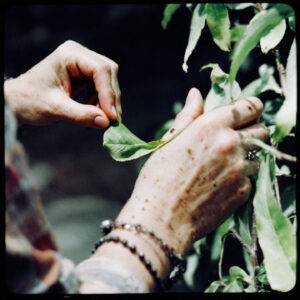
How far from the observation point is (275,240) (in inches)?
25.6

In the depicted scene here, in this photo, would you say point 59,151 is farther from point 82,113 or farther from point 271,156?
point 271,156

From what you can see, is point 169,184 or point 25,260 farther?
point 169,184

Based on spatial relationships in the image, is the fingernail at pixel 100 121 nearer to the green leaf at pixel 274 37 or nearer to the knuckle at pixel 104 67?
the knuckle at pixel 104 67

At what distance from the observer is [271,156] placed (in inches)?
27.4

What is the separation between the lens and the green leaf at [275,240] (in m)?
0.64

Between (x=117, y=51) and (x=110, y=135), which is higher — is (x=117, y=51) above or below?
above

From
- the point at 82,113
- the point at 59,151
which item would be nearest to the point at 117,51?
the point at 59,151

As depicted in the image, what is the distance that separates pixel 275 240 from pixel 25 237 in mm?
300

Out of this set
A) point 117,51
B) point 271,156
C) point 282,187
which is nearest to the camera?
point 271,156

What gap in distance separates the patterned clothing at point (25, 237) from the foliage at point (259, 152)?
226 millimetres

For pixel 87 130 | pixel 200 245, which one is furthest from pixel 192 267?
pixel 87 130

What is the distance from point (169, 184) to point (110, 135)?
0.39 ft

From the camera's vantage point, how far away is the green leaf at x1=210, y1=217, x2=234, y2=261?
0.89 m

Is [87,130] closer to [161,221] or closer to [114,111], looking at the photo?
[114,111]
